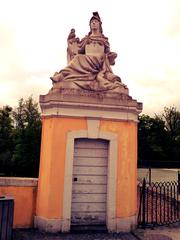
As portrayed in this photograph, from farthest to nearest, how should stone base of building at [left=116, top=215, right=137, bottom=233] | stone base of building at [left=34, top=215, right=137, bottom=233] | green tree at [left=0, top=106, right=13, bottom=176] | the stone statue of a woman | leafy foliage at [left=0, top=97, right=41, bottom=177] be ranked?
green tree at [left=0, top=106, right=13, bottom=176]
leafy foliage at [left=0, top=97, right=41, bottom=177]
the stone statue of a woman
stone base of building at [left=116, top=215, right=137, bottom=233]
stone base of building at [left=34, top=215, right=137, bottom=233]

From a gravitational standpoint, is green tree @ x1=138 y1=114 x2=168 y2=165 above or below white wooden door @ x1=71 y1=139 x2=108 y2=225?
above

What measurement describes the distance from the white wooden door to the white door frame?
0.22m

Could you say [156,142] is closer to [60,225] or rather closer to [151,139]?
[151,139]

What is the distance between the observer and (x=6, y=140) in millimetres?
34469

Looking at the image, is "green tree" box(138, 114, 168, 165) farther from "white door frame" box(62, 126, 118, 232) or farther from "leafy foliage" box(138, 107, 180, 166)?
"white door frame" box(62, 126, 118, 232)

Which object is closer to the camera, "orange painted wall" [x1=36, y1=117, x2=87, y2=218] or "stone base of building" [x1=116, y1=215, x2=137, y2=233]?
"orange painted wall" [x1=36, y1=117, x2=87, y2=218]

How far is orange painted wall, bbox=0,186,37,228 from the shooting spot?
837 centimetres

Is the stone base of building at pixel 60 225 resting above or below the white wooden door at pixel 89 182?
below

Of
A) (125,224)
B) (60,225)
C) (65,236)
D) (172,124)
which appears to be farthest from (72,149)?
(172,124)

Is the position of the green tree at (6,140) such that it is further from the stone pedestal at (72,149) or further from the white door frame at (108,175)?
the white door frame at (108,175)

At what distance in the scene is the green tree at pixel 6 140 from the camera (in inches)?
1144

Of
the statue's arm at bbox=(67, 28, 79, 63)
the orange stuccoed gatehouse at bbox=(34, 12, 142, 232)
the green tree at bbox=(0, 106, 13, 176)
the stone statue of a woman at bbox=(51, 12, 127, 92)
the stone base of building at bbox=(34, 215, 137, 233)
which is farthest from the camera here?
→ the green tree at bbox=(0, 106, 13, 176)

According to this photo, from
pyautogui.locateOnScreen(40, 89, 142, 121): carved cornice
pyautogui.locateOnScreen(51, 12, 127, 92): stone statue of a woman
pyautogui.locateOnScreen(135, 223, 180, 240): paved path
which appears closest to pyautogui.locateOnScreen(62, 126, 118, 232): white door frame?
pyautogui.locateOnScreen(40, 89, 142, 121): carved cornice

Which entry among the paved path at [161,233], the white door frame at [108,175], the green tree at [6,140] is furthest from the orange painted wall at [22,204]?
the green tree at [6,140]
